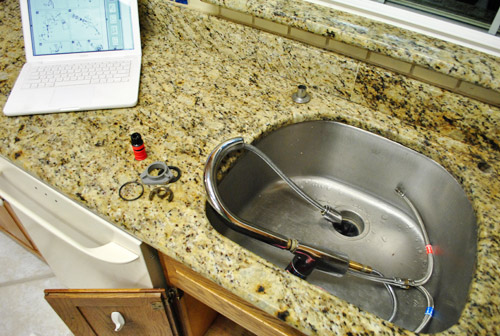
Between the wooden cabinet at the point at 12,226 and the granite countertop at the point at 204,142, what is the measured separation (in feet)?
1.67

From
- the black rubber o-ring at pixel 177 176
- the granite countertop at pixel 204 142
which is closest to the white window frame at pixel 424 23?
the granite countertop at pixel 204 142

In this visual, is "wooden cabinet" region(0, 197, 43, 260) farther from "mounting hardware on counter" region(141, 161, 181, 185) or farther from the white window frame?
the white window frame

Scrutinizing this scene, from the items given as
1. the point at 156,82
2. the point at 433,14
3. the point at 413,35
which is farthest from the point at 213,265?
the point at 433,14

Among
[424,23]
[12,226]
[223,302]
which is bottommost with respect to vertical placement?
[12,226]

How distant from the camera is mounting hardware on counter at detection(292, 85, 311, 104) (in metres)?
0.93

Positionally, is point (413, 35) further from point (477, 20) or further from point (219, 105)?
point (219, 105)

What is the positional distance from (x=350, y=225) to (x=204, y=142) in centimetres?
47

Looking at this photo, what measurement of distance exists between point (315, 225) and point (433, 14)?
0.63 meters

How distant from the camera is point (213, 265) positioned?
1.99 ft

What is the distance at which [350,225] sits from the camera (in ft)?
3.18

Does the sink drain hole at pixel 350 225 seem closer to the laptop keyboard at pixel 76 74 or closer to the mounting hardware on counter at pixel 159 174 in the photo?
the mounting hardware on counter at pixel 159 174

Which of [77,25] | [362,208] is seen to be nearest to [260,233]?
[362,208]

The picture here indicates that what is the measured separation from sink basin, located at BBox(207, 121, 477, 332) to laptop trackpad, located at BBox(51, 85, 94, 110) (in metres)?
0.42

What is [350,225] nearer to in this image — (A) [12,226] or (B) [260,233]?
(B) [260,233]
